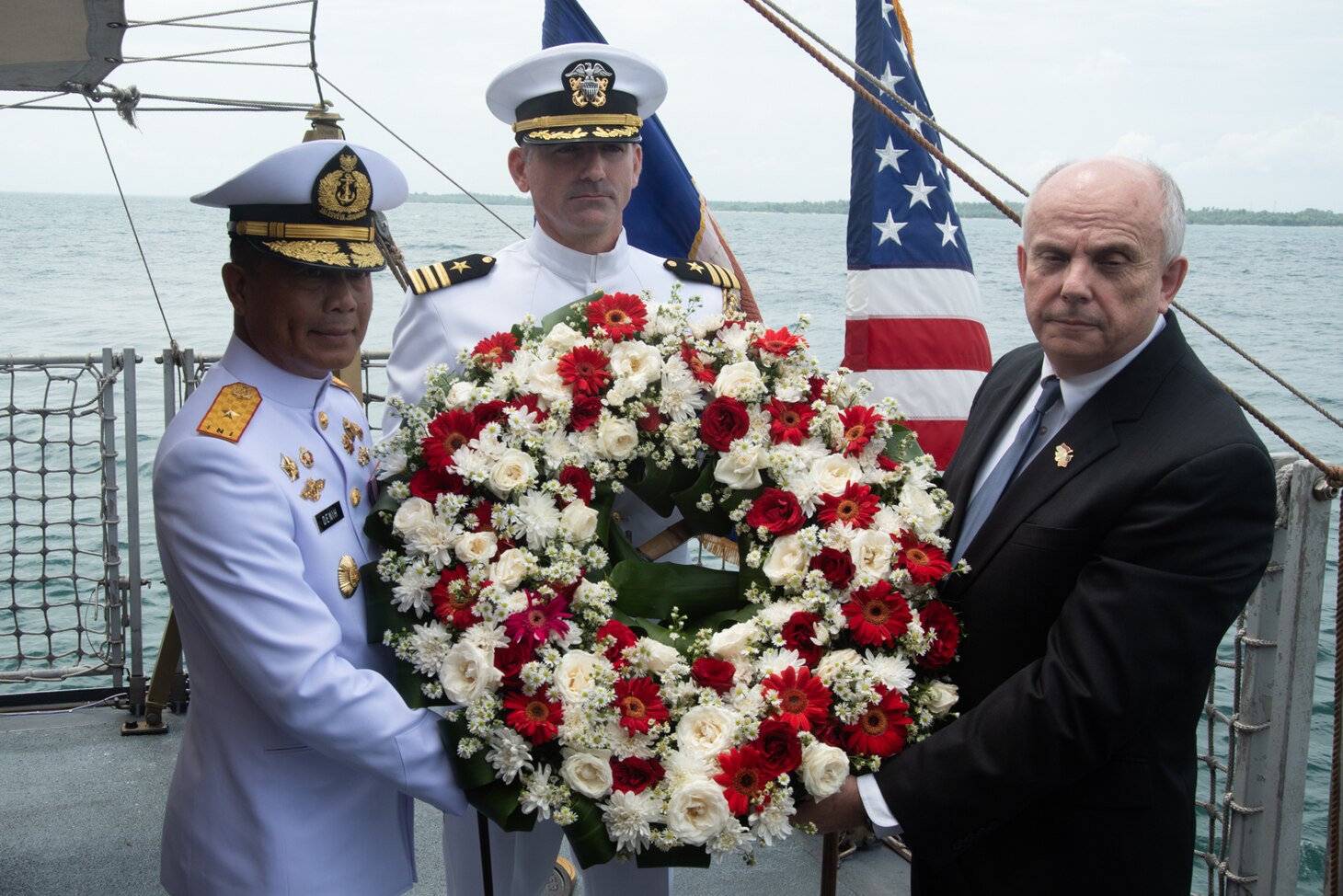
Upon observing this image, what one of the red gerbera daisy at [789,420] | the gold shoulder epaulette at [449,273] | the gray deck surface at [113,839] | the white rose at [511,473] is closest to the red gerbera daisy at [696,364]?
the red gerbera daisy at [789,420]

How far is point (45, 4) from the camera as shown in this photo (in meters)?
2.91

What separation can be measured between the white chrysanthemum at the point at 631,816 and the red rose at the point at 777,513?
0.46 metres

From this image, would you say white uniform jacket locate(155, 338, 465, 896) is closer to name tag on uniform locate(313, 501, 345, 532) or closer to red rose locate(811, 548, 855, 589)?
name tag on uniform locate(313, 501, 345, 532)

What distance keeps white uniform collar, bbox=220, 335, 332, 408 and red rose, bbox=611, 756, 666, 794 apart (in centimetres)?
79

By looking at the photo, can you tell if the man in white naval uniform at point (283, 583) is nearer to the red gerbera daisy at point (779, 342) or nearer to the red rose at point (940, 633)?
the red gerbera daisy at point (779, 342)

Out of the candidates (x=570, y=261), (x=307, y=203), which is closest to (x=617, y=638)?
(x=307, y=203)

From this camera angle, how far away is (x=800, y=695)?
1701mm

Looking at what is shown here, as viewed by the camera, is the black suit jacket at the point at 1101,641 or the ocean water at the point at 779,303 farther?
the ocean water at the point at 779,303

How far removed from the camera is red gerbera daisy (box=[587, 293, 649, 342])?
202 centimetres

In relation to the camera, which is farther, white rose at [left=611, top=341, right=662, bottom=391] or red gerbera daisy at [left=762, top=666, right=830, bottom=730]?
white rose at [left=611, top=341, right=662, bottom=391]

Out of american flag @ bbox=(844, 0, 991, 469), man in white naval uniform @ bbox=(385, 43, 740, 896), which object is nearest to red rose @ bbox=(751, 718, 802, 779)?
man in white naval uniform @ bbox=(385, 43, 740, 896)

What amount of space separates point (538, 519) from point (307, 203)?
1.99ft

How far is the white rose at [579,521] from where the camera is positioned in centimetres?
178

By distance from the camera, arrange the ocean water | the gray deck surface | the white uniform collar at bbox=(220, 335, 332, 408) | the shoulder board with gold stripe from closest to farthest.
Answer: the white uniform collar at bbox=(220, 335, 332, 408)
the shoulder board with gold stripe
the gray deck surface
the ocean water
